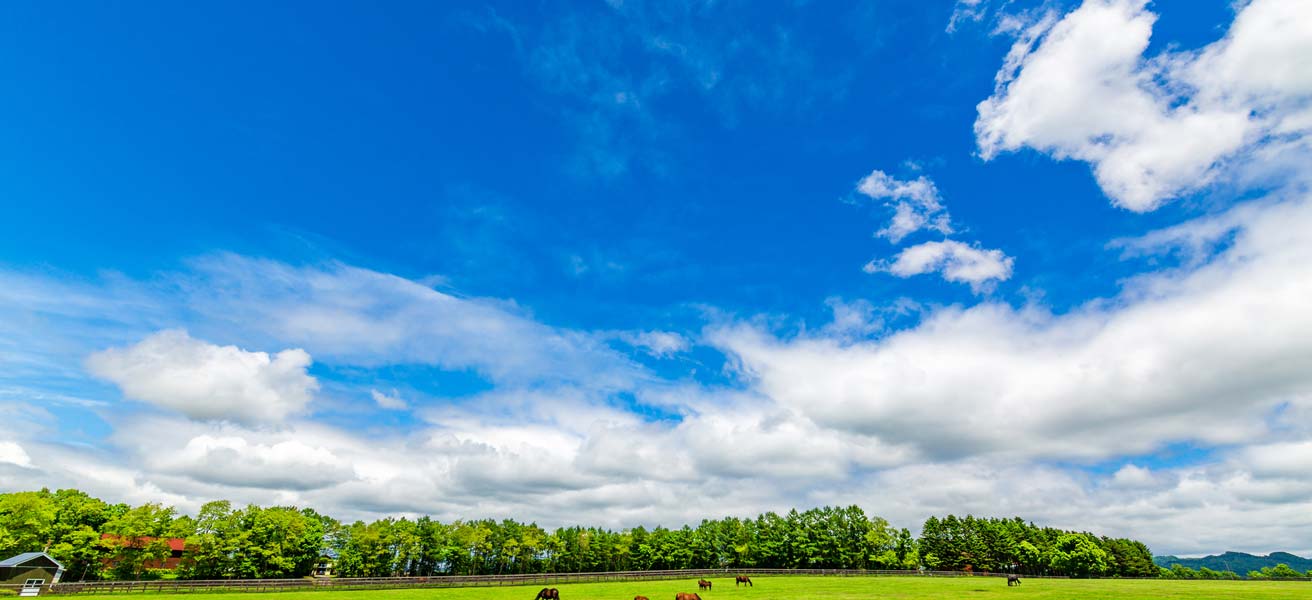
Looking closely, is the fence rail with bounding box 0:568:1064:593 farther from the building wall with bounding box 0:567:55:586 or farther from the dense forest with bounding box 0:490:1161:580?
the dense forest with bounding box 0:490:1161:580

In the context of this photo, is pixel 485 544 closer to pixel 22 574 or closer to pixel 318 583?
pixel 318 583

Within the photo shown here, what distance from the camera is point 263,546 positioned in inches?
3007

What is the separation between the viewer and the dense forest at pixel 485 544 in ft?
238

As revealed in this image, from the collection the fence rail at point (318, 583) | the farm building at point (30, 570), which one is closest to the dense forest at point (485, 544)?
the farm building at point (30, 570)

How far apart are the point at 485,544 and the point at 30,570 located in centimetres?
5816

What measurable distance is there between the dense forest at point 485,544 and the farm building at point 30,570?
307 centimetres

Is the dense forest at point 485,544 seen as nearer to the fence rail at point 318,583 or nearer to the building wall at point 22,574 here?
the building wall at point 22,574

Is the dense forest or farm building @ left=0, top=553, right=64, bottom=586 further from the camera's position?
the dense forest

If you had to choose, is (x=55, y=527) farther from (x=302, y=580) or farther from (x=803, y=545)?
(x=803, y=545)

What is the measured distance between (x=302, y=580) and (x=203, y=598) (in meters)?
9.82

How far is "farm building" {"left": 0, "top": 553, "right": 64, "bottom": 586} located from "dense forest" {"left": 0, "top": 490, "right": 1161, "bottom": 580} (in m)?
3.07

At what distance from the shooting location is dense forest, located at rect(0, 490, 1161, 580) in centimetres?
7262

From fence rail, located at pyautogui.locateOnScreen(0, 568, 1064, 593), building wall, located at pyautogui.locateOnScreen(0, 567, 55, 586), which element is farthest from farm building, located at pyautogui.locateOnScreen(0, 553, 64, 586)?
fence rail, located at pyautogui.locateOnScreen(0, 568, 1064, 593)

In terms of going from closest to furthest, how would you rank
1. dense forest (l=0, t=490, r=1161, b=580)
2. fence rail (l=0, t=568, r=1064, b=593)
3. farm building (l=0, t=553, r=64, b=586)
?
fence rail (l=0, t=568, r=1064, b=593)
farm building (l=0, t=553, r=64, b=586)
dense forest (l=0, t=490, r=1161, b=580)
